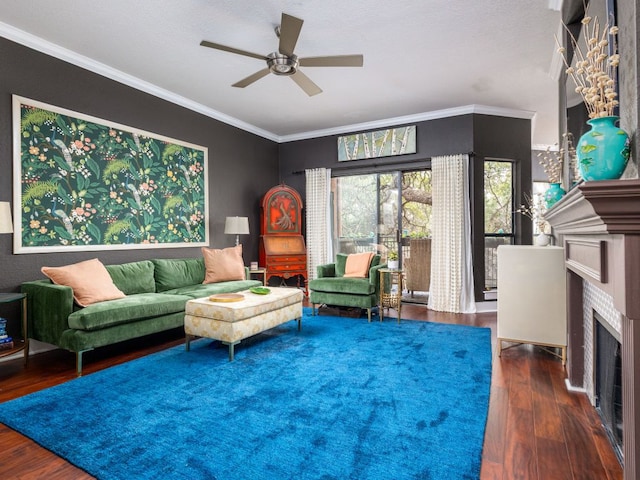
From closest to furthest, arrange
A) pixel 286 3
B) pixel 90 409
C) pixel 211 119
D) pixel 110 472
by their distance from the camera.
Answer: pixel 110 472 → pixel 90 409 → pixel 286 3 → pixel 211 119

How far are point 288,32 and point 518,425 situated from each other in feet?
9.90

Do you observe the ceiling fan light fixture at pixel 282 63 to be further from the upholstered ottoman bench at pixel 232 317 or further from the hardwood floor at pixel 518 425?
the hardwood floor at pixel 518 425

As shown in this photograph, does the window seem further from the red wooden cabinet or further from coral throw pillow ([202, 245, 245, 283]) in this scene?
coral throw pillow ([202, 245, 245, 283])

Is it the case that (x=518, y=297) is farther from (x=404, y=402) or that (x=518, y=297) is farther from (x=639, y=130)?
(x=639, y=130)

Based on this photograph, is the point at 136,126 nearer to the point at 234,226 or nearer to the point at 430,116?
the point at 234,226

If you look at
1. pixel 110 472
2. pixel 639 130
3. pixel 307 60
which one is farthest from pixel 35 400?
pixel 639 130

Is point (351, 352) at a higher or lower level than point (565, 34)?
lower

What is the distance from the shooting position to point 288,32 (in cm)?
272

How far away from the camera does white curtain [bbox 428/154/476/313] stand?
17.5ft

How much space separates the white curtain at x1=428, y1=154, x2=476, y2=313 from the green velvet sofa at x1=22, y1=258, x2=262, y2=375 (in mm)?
3357

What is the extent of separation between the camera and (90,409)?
7.49 ft

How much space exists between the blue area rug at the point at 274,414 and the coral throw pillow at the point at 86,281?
69 centimetres

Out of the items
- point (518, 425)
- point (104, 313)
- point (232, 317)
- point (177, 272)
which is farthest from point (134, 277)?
point (518, 425)

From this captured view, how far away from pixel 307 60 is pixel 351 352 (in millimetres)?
2622
